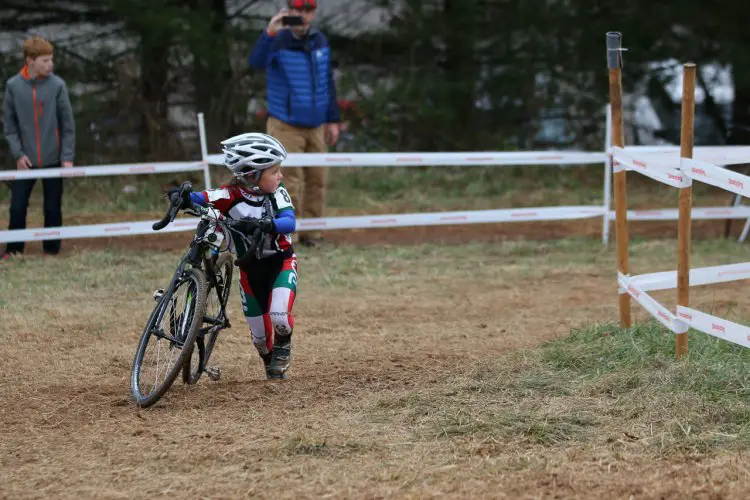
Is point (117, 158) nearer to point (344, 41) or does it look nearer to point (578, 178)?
point (344, 41)

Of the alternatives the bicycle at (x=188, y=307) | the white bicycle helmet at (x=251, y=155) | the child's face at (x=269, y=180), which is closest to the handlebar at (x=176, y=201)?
the bicycle at (x=188, y=307)

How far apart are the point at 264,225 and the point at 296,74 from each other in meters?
5.69

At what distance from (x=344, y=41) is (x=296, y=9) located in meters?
4.61

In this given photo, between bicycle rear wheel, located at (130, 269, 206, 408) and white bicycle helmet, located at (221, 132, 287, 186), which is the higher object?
white bicycle helmet, located at (221, 132, 287, 186)

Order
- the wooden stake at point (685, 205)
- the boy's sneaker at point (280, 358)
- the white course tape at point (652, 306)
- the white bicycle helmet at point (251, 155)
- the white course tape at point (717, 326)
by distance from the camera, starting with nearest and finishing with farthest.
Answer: the white course tape at point (717, 326)
the wooden stake at point (685, 205)
the white bicycle helmet at point (251, 155)
the white course tape at point (652, 306)
the boy's sneaker at point (280, 358)

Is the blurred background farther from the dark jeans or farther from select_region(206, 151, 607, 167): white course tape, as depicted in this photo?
select_region(206, 151, 607, 167): white course tape

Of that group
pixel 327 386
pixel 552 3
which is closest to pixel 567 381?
pixel 327 386

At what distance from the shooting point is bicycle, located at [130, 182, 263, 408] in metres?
5.98

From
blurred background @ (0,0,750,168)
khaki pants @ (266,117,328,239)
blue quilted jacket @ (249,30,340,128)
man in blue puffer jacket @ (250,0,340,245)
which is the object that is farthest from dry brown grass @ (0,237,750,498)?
blurred background @ (0,0,750,168)

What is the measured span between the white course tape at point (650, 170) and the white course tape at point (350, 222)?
4859 millimetres

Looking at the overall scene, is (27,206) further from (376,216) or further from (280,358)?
(280,358)

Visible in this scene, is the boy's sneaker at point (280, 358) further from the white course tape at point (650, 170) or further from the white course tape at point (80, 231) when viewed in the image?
the white course tape at point (80, 231)

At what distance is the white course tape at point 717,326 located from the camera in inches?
227

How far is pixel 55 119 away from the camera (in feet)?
36.8
